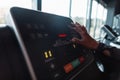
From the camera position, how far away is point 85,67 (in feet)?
2.89

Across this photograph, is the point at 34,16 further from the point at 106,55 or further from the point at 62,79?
the point at 106,55

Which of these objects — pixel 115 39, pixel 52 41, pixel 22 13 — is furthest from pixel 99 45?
pixel 115 39

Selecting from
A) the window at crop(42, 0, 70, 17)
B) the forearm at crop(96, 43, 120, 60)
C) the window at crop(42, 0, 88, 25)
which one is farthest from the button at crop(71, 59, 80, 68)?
the window at crop(42, 0, 88, 25)

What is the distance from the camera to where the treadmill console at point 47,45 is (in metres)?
0.54

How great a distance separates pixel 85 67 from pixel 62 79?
27 cm

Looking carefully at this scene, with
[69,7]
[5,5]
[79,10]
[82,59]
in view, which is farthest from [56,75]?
[79,10]

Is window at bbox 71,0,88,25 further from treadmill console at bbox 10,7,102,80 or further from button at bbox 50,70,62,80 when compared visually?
button at bbox 50,70,62,80

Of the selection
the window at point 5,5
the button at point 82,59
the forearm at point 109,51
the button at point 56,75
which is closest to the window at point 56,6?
the window at point 5,5

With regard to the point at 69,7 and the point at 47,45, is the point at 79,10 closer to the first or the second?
the point at 69,7

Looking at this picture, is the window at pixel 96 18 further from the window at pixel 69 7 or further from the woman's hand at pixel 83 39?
the woman's hand at pixel 83 39

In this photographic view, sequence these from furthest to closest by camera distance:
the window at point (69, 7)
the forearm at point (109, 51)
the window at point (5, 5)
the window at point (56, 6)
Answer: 1. the window at point (69, 7)
2. the window at point (56, 6)
3. the forearm at point (109, 51)
4. the window at point (5, 5)

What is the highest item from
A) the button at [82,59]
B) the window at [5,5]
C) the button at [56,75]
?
the window at [5,5]

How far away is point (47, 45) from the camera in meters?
0.63

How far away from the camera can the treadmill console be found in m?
0.54
